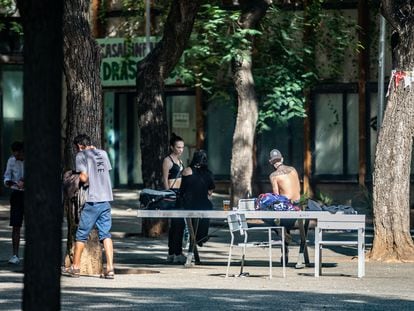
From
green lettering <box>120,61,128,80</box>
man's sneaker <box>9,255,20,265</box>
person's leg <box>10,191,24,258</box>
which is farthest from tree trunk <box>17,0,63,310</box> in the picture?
green lettering <box>120,61,128,80</box>

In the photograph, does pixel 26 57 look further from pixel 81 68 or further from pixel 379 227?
pixel 379 227

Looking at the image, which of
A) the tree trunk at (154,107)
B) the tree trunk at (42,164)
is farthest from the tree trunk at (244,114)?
the tree trunk at (42,164)

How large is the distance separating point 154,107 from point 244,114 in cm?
583

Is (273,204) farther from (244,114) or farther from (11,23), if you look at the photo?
(11,23)

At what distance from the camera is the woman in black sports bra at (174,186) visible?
21.3 meters

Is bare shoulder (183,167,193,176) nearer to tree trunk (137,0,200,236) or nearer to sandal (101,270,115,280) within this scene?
sandal (101,270,115,280)

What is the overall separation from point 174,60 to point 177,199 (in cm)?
659

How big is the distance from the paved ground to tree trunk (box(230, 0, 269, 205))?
762 cm

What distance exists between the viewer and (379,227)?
22.0 m

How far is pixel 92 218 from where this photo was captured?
18344 mm

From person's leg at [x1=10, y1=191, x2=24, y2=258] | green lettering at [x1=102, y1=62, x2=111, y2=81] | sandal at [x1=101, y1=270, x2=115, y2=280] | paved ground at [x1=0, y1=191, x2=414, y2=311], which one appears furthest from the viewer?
green lettering at [x1=102, y1=62, x2=111, y2=81]

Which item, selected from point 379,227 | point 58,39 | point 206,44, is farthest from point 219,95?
point 58,39

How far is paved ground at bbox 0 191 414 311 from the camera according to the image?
48.6 feet

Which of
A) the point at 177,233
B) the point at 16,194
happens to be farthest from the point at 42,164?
the point at 16,194
